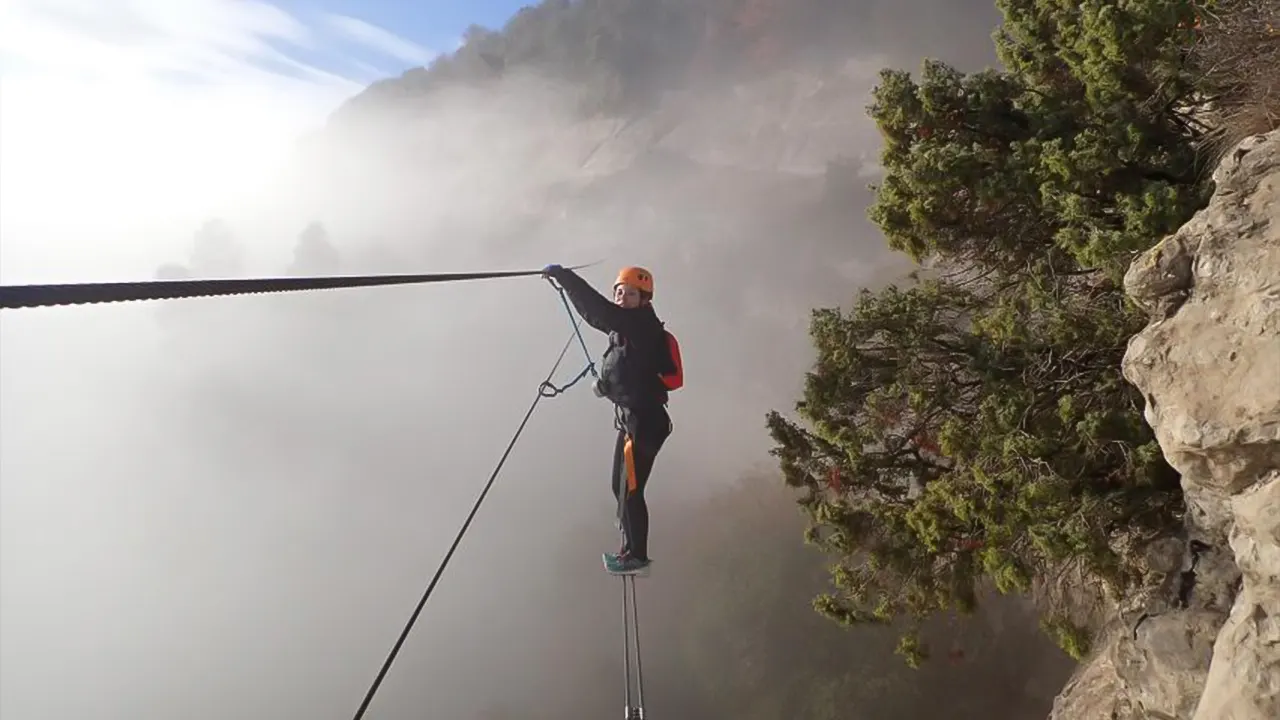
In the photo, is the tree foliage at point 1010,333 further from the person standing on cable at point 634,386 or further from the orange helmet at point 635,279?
the orange helmet at point 635,279

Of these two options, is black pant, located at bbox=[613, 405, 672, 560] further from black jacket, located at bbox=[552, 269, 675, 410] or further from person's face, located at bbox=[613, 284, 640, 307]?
person's face, located at bbox=[613, 284, 640, 307]

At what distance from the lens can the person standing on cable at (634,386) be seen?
5848 mm

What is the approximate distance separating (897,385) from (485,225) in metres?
51.0

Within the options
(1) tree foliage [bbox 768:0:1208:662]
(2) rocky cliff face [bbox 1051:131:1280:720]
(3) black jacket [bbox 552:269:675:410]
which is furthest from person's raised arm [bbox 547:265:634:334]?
(2) rocky cliff face [bbox 1051:131:1280:720]

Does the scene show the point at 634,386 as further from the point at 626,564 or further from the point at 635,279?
the point at 626,564

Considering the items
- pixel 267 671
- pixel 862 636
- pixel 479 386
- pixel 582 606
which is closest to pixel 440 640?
pixel 582 606

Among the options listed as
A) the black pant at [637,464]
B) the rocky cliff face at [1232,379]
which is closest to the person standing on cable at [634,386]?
the black pant at [637,464]

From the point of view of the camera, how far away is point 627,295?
5859 mm

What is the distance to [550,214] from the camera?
1927 inches

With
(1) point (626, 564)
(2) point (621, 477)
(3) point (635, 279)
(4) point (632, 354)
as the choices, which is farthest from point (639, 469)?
(3) point (635, 279)

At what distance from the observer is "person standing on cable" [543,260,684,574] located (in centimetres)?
585

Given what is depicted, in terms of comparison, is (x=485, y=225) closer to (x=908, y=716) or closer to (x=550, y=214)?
(x=550, y=214)

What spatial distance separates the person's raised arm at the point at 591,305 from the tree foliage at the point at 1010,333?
73.1 inches

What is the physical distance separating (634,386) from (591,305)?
831 millimetres
